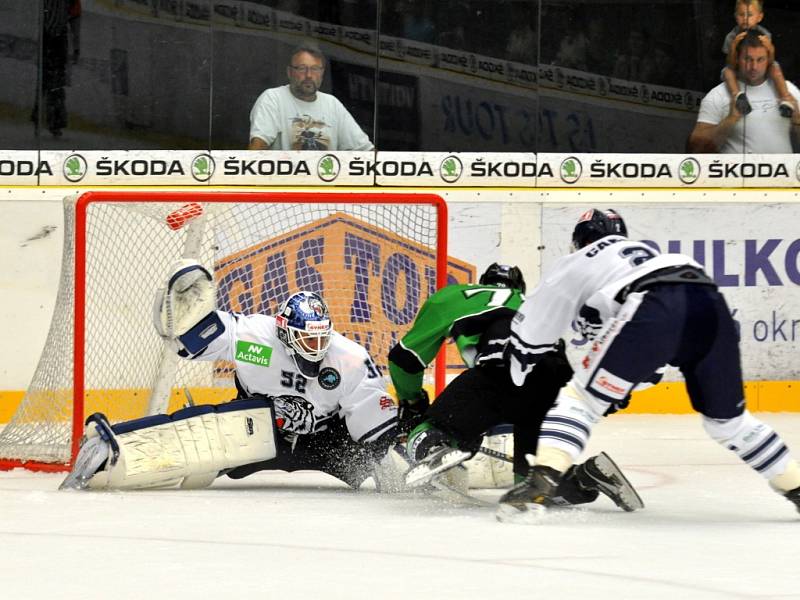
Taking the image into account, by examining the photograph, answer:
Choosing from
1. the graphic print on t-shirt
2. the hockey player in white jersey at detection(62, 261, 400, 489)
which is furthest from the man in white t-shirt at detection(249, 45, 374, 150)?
the hockey player in white jersey at detection(62, 261, 400, 489)

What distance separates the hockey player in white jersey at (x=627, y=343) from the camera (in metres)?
4.57

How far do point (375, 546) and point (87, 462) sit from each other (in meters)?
1.47

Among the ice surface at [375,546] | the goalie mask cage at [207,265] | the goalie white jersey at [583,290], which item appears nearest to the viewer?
the ice surface at [375,546]

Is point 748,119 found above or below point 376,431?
above

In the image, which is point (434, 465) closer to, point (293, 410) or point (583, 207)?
point (293, 410)

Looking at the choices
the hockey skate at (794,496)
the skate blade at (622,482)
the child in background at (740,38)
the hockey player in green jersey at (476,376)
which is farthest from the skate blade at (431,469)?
the child in background at (740,38)

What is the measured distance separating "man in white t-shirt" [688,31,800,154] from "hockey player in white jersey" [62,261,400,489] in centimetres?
323

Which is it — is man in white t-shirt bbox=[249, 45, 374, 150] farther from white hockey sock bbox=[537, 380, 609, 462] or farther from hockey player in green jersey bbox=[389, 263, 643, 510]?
white hockey sock bbox=[537, 380, 609, 462]

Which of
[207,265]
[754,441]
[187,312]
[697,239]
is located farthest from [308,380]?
[697,239]

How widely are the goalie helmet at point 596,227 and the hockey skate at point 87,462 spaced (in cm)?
164

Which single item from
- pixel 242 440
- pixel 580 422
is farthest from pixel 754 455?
pixel 242 440

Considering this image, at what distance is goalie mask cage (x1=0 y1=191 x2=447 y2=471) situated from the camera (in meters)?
6.10

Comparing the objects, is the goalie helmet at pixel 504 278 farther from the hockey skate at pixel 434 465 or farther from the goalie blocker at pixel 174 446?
the goalie blocker at pixel 174 446

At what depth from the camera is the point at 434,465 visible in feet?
16.0
